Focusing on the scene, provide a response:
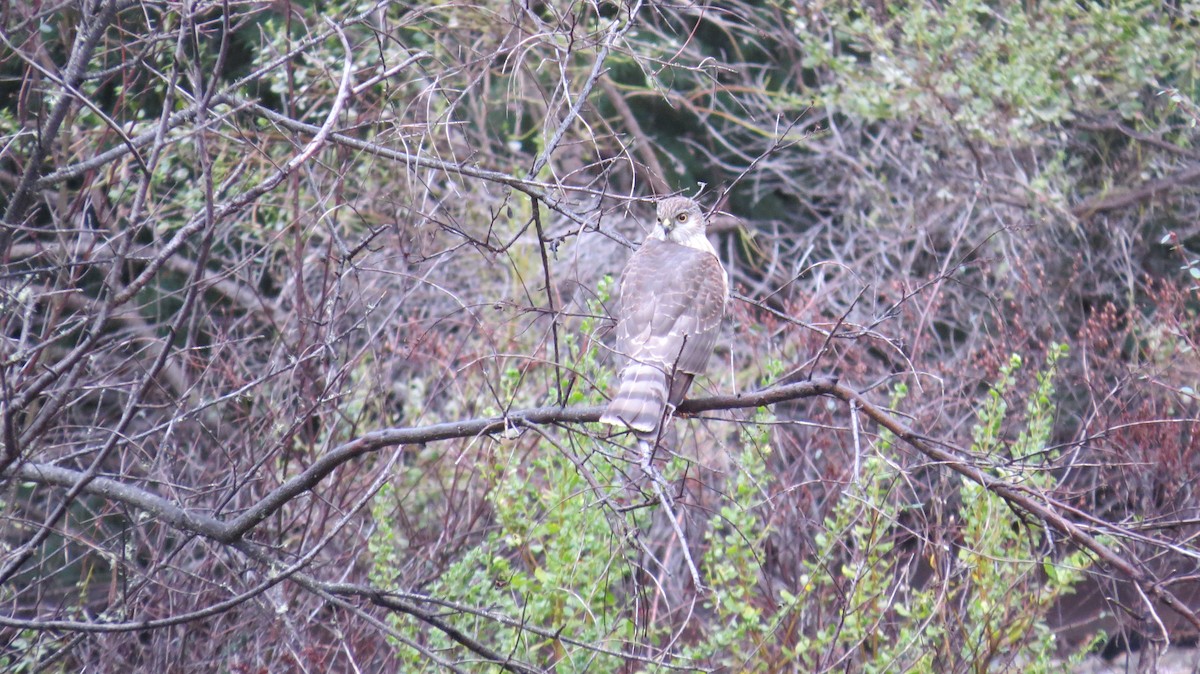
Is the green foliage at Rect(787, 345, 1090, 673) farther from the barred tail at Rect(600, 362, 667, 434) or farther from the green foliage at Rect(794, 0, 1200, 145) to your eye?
the green foliage at Rect(794, 0, 1200, 145)

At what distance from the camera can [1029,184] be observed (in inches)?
275

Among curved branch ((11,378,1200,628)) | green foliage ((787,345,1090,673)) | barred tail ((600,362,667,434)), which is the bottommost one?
green foliage ((787,345,1090,673))

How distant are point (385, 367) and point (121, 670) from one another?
179 centimetres

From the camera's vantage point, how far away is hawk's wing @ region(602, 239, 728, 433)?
14.4 ft

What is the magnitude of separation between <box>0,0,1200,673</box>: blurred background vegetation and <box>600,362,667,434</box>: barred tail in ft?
0.62

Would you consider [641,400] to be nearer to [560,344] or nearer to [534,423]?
[534,423]

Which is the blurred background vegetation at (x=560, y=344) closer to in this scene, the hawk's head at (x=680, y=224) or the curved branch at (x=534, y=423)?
the curved branch at (x=534, y=423)

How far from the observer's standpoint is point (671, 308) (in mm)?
4590

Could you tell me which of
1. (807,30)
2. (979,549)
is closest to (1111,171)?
(807,30)

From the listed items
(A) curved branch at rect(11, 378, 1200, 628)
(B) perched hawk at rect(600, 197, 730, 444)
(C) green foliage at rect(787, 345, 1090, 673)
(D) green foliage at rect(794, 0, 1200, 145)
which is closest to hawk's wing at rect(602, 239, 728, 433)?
(B) perched hawk at rect(600, 197, 730, 444)

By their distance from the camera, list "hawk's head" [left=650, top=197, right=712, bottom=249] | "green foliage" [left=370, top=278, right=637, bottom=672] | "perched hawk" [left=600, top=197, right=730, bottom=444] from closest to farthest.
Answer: "green foliage" [left=370, top=278, right=637, bottom=672], "perched hawk" [left=600, top=197, right=730, bottom=444], "hawk's head" [left=650, top=197, right=712, bottom=249]

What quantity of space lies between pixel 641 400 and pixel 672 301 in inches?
36.3

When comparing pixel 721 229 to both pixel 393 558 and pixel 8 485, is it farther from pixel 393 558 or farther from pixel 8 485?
pixel 8 485

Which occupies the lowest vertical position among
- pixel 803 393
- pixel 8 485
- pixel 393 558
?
pixel 393 558
